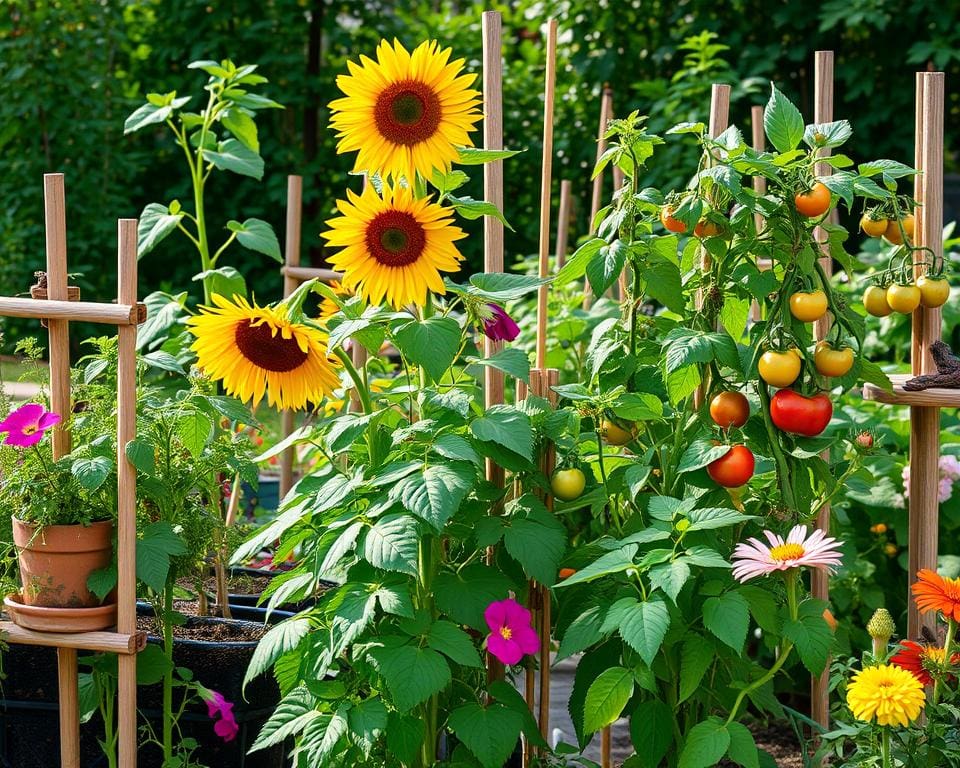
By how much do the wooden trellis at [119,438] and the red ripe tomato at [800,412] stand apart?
101 cm

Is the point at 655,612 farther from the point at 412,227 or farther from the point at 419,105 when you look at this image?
the point at 419,105

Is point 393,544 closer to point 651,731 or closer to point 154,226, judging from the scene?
point 651,731

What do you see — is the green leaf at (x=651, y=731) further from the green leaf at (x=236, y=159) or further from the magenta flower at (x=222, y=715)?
the green leaf at (x=236, y=159)

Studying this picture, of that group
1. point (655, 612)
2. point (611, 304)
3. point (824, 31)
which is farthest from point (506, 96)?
point (655, 612)

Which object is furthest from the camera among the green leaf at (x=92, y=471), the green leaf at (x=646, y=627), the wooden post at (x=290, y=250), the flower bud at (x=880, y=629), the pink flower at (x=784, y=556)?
the wooden post at (x=290, y=250)

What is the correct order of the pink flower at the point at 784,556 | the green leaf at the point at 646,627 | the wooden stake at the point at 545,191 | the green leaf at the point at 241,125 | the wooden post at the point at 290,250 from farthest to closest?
the wooden post at the point at 290,250 → the green leaf at the point at 241,125 → the wooden stake at the point at 545,191 → the pink flower at the point at 784,556 → the green leaf at the point at 646,627

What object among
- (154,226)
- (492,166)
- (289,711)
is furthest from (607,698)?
(154,226)

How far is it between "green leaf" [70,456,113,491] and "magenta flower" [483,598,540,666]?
64 cm

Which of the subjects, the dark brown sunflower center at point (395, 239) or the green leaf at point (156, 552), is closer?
the dark brown sunflower center at point (395, 239)

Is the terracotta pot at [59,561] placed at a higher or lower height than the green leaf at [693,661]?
higher

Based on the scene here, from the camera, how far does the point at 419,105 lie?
2.00 metres

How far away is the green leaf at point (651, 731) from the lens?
6.39ft

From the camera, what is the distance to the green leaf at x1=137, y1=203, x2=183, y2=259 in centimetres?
262

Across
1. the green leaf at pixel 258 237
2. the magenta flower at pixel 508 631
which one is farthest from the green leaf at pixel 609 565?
the green leaf at pixel 258 237
